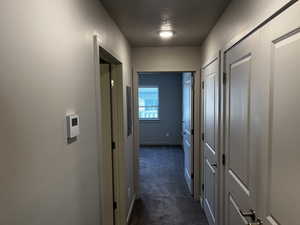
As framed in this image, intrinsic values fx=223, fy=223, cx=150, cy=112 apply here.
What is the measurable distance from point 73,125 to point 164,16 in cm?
151

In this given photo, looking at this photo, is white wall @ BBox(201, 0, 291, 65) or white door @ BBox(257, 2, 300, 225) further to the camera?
white wall @ BBox(201, 0, 291, 65)

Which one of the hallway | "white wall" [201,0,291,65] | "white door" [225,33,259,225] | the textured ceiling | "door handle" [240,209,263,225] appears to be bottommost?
the hallway

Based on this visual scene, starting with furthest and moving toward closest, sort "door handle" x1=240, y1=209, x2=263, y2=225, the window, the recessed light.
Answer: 1. the window
2. the recessed light
3. "door handle" x1=240, y1=209, x2=263, y2=225

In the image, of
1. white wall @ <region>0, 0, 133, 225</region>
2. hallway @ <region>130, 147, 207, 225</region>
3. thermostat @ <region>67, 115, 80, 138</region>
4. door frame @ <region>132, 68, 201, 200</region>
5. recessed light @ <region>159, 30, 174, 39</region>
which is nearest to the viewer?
white wall @ <region>0, 0, 133, 225</region>

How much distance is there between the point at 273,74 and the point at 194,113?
240 cm

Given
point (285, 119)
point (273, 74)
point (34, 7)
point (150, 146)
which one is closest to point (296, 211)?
point (285, 119)

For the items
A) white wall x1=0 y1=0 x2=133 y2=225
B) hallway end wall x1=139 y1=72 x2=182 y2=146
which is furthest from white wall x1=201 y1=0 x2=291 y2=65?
hallway end wall x1=139 y1=72 x2=182 y2=146

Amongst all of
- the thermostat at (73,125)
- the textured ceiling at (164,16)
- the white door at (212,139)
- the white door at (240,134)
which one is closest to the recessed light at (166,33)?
the textured ceiling at (164,16)

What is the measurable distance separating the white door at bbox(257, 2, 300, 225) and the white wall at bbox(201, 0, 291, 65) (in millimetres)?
86

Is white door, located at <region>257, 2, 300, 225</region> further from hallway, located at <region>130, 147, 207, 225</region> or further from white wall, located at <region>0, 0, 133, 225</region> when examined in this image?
hallway, located at <region>130, 147, 207, 225</region>

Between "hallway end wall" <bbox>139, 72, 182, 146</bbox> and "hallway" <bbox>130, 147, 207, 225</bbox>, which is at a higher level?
"hallway end wall" <bbox>139, 72, 182, 146</bbox>

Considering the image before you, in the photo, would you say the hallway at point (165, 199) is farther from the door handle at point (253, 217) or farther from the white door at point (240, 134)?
the door handle at point (253, 217)

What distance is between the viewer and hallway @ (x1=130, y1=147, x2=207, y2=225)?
9.91ft

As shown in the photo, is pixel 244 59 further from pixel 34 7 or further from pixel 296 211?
pixel 34 7
